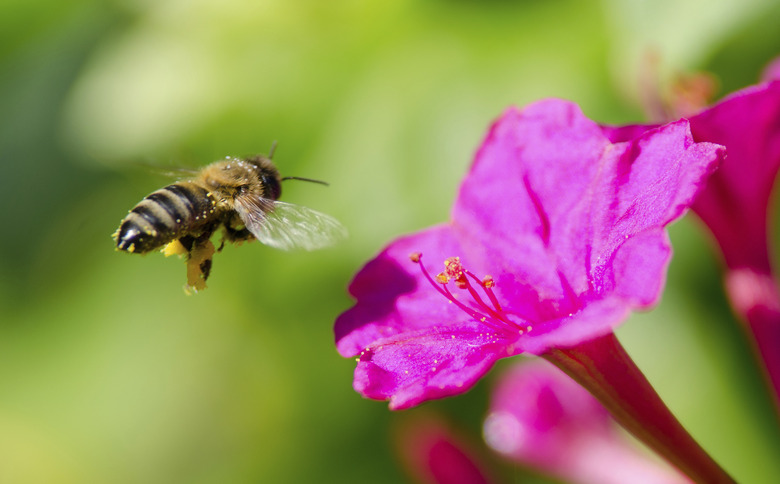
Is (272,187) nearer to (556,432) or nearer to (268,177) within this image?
(268,177)

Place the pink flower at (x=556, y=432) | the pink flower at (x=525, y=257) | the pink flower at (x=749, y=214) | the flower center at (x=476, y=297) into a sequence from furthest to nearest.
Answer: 1. the pink flower at (x=556, y=432)
2. the pink flower at (x=749, y=214)
3. the flower center at (x=476, y=297)
4. the pink flower at (x=525, y=257)

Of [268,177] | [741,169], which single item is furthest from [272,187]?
[741,169]

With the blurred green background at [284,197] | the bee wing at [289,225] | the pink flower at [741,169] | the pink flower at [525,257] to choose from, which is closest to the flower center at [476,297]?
the pink flower at [525,257]

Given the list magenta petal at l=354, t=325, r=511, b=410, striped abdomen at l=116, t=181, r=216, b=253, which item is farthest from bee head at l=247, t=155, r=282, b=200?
magenta petal at l=354, t=325, r=511, b=410

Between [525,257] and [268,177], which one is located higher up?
[268,177]

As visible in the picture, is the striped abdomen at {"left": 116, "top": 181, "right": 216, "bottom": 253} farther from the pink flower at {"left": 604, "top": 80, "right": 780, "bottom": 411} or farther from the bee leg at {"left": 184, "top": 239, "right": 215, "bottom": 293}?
the pink flower at {"left": 604, "top": 80, "right": 780, "bottom": 411}

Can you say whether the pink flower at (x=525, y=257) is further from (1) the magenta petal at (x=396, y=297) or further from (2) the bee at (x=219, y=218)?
(2) the bee at (x=219, y=218)

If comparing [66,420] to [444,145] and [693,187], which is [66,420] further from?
[693,187]
